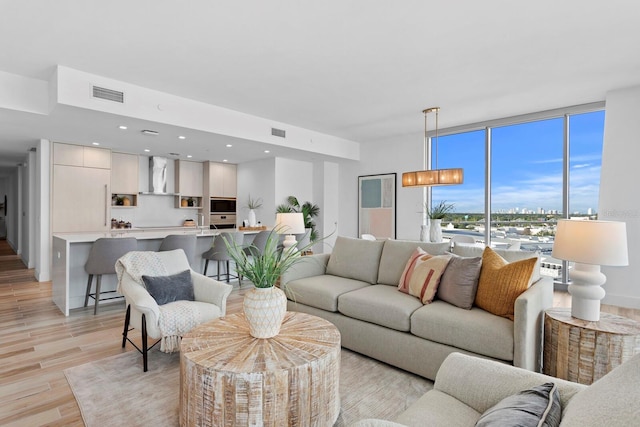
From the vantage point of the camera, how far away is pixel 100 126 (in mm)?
4656

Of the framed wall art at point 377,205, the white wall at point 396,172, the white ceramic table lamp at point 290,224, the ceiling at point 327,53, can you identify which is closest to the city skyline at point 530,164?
the ceiling at point 327,53

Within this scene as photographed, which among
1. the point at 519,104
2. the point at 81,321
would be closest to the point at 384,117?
the point at 519,104

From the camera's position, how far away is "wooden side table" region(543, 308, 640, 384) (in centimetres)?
196

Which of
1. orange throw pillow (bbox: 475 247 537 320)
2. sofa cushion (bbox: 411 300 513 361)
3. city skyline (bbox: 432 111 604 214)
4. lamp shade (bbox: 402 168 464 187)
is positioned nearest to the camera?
sofa cushion (bbox: 411 300 513 361)

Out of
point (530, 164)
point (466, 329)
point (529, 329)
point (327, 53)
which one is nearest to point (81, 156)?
point (327, 53)

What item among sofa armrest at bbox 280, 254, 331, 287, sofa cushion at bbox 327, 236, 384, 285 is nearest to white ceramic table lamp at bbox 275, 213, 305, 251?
sofa armrest at bbox 280, 254, 331, 287

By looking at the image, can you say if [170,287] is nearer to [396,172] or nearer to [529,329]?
[529,329]

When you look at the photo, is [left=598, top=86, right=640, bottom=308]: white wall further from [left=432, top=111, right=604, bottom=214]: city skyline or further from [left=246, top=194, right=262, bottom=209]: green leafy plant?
[left=246, top=194, right=262, bottom=209]: green leafy plant

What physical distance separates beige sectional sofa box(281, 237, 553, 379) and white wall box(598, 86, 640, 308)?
106 inches

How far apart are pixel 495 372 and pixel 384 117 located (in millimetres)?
4757

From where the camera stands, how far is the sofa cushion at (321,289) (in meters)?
Result: 3.15

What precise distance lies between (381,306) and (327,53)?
247cm

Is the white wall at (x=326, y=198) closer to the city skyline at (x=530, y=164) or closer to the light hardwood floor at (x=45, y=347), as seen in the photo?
the city skyline at (x=530, y=164)

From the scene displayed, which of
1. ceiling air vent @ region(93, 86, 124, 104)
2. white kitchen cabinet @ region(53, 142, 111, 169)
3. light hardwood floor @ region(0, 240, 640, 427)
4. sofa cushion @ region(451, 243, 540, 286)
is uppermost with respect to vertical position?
ceiling air vent @ region(93, 86, 124, 104)
